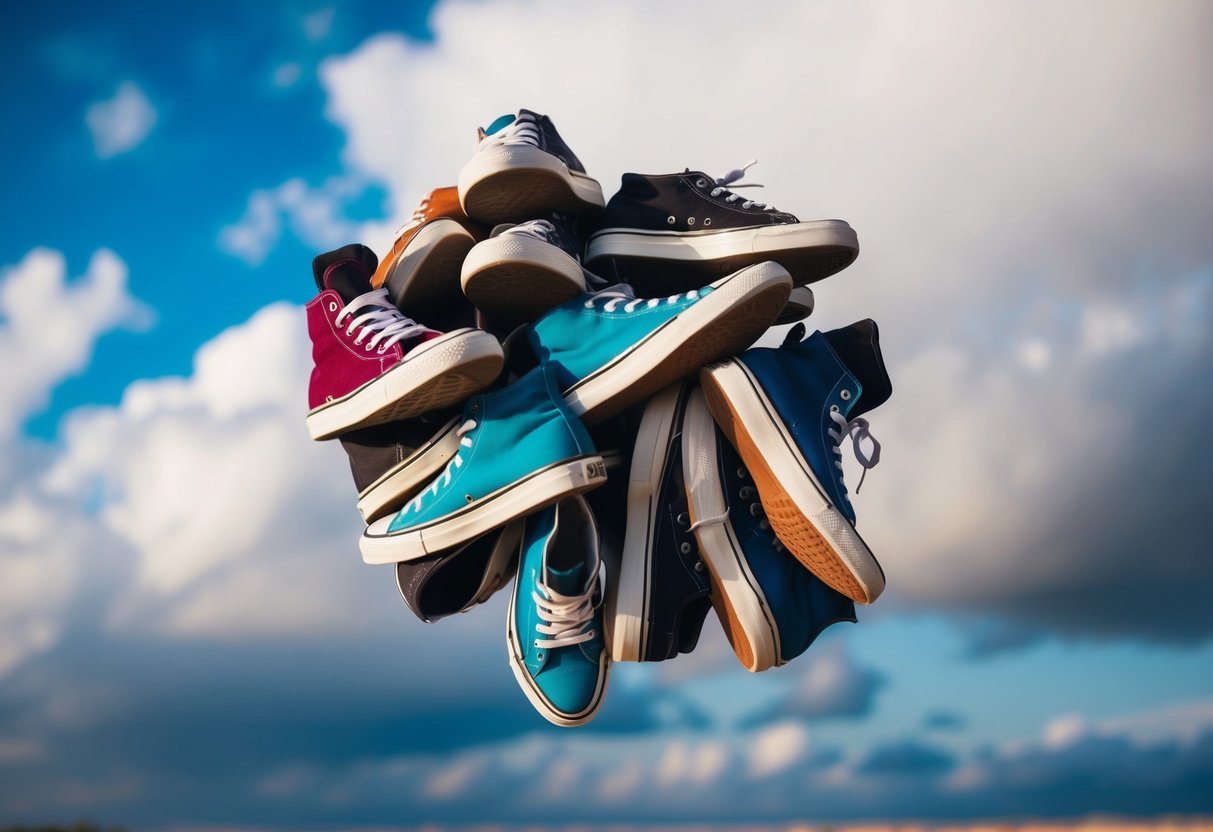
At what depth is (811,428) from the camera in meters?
3.24

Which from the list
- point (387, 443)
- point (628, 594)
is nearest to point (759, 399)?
point (628, 594)

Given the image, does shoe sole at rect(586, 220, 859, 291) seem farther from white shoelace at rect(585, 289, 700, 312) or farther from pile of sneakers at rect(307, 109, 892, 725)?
white shoelace at rect(585, 289, 700, 312)

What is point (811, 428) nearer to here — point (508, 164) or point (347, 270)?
point (508, 164)

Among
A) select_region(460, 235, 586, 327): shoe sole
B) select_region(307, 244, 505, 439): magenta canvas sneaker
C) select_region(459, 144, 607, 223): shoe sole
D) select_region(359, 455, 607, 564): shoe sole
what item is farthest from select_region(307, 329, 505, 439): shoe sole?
select_region(459, 144, 607, 223): shoe sole

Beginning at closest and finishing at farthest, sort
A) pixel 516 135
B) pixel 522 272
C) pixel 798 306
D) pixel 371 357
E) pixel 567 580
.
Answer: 1. pixel 567 580
2. pixel 522 272
3. pixel 371 357
4. pixel 516 135
5. pixel 798 306

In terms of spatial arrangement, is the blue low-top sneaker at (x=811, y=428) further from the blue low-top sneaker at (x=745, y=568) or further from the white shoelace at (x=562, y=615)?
the white shoelace at (x=562, y=615)

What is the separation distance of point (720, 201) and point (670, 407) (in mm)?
713

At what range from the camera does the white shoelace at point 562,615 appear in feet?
10.6

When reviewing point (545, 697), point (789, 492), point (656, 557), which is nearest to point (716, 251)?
point (789, 492)

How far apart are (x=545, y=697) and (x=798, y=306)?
1.46 metres

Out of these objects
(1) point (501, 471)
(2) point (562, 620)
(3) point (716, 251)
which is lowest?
(2) point (562, 620)

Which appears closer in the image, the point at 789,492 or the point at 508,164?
the point at 789,492

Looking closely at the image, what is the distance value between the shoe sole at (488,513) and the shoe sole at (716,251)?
0.74m

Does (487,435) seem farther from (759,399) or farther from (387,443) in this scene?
(759,399)
